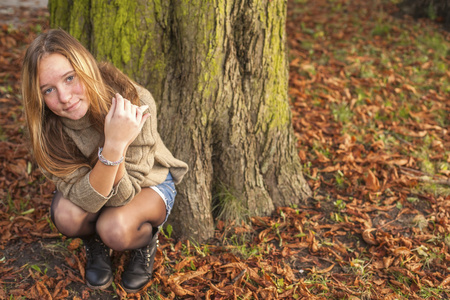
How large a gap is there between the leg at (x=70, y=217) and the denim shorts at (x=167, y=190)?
406 millimetres

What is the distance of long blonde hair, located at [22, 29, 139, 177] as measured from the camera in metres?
2.20

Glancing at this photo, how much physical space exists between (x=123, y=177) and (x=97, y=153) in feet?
0.75

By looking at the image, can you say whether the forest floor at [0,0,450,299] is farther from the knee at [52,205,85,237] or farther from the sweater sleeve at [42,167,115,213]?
the sweater sleeve at [42,167,115,213]

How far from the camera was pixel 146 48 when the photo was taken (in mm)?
2861

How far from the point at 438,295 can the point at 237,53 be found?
2.01 meters

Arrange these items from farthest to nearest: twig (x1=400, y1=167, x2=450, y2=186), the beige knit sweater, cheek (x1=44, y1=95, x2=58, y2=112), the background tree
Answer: the background tree < twig (x1=400, y1=167, x2=450, y2=186) < the beige knit sweater < cheek (x1=44, y1=95, x2=58, y2=112)

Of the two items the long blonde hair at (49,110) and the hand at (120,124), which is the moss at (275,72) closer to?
the long blonde hair at (49,110)

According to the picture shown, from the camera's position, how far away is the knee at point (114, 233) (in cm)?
246

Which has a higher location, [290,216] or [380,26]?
[380,26]

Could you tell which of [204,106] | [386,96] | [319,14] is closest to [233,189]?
[204,106]

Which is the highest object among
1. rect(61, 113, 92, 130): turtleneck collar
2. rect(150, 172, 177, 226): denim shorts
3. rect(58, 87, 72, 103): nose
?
rect(58, 87, 72, 103): nose

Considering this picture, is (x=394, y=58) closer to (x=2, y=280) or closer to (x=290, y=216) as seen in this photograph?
(x=290, y=216)

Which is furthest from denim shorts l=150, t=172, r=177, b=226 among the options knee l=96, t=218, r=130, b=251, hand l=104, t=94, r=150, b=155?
hand l=104, t=94, r=150, b=155

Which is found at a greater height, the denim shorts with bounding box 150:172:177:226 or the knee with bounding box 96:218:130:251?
the denim shorts with bounding box 150:172:177:226
